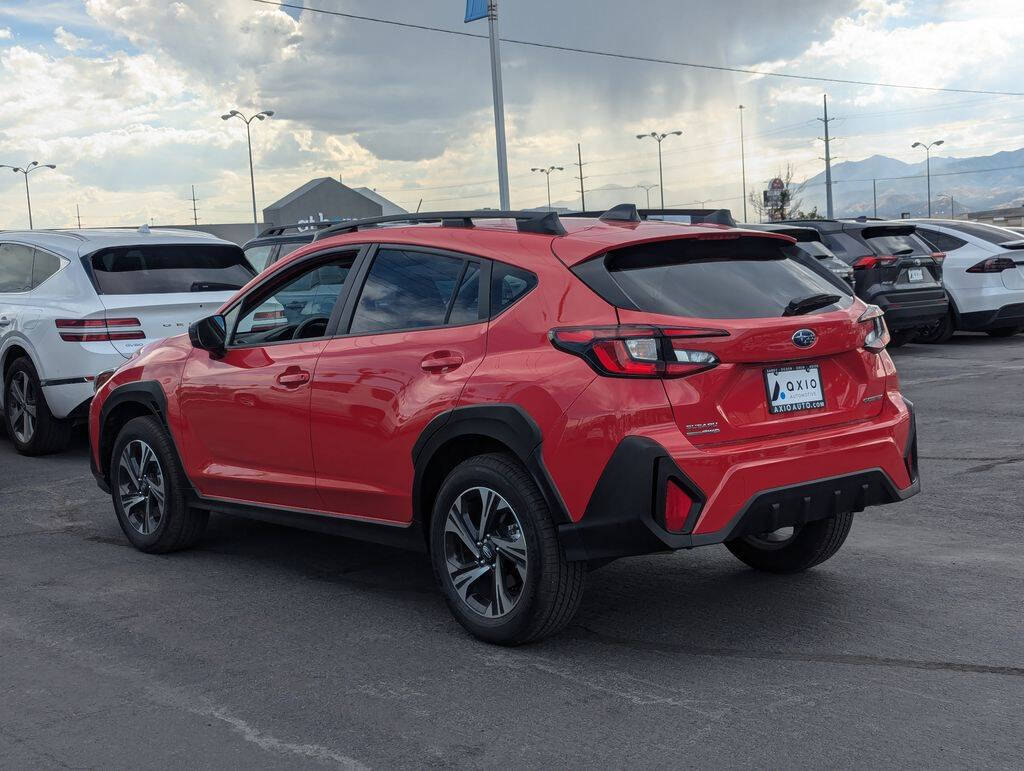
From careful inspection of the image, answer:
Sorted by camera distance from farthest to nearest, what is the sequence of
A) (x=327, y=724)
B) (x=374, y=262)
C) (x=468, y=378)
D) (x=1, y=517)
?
(x=1, y=517) < (x=374, y=262) < (x=468, y=378) < (x=327, y=724)

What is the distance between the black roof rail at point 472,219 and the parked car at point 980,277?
41.6ft

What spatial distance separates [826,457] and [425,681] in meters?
1.74

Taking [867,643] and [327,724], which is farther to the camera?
[867,643]

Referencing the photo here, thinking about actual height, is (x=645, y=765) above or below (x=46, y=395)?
below

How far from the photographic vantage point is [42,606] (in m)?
5.52

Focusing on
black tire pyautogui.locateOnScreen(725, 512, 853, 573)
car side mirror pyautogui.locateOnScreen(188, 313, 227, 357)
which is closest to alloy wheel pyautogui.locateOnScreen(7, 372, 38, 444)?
car side mirror pyautogui.locateOnScreen(188, 313, 227, 357)

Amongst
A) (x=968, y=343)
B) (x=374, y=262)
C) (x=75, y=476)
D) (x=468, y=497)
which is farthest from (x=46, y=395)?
(x=968, y=343)

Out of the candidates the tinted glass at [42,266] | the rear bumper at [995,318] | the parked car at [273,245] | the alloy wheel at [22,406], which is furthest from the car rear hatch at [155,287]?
the rear bumper at [995,318]

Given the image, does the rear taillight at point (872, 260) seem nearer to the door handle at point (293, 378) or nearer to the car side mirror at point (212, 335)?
the car side mirror at point (212, 335)

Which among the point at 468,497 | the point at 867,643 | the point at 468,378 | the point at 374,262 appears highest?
the point at 374,262

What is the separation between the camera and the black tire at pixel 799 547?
5.48 meters

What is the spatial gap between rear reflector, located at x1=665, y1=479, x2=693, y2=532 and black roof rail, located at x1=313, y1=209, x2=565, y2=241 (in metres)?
1.22

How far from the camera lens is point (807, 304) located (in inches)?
187

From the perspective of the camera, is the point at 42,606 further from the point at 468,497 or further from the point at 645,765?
the point at 645,765
